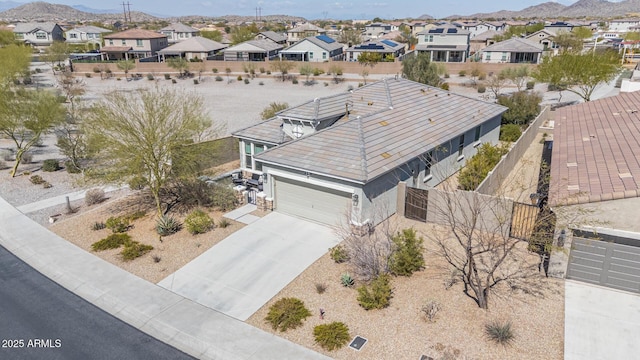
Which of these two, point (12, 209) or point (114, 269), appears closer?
point (114, 269)

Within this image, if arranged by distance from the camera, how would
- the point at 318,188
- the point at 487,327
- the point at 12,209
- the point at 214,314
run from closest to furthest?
the point at 487,327 → the point at 214,314 → the point at 318,188 → the point at 12,209

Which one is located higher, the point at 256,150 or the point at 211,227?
the point at 256,150

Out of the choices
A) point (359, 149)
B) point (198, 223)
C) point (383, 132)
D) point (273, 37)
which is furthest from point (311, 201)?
point (273, 37)

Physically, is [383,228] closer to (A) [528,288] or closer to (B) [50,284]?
(A) [528,288]

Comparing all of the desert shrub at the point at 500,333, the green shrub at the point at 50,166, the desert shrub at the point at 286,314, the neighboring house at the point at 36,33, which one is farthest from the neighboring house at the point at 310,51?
the neighboring house at the point at 36,33

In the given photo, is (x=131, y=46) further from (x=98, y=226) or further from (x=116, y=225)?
(x=116, y=225)

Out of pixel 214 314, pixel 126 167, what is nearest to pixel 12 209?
pixel 126 167
